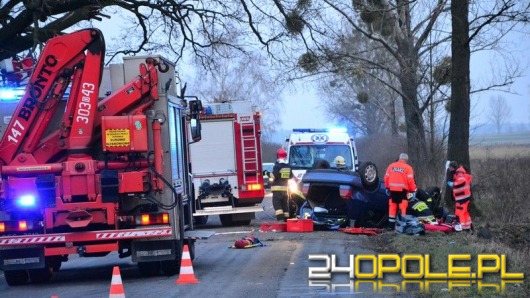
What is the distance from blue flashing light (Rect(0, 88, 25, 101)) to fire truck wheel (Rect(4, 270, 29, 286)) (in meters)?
2.66

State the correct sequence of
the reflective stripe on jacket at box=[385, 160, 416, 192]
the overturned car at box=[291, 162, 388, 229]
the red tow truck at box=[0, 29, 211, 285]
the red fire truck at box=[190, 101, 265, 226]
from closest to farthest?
the red tow truck at box=[0, 29, 211, 285], the reflective stripe on jacket at box=[385, 160, 416, 192], the overturned car at box=[291, 162, 388, 229], the red fire truck at box=[190, 101, 265, 226]

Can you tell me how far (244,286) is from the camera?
12711 mm

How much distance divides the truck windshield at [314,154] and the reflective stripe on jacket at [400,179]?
5.48 metres

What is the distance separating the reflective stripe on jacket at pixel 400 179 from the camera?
20.1 m

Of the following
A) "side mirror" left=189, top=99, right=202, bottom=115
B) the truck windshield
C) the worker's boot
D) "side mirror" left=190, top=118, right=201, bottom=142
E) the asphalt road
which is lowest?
the asphalt road

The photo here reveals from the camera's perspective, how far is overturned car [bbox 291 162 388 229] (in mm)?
21312

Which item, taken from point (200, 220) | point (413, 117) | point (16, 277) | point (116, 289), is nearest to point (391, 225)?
point (200, 220)

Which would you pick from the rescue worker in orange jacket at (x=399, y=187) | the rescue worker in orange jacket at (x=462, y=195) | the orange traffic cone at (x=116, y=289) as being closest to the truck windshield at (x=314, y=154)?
the rescue worker in orange jacket at (x=462, y=195)

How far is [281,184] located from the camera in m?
25.1

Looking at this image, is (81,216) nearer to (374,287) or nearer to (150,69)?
(150,69)

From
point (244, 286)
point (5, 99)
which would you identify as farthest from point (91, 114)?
point (244, 286)

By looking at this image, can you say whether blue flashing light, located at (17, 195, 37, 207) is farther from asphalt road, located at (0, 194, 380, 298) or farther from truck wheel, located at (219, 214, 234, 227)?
truck wheel, located at (219, 214, 234, 227)

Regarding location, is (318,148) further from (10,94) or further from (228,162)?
(10,94)

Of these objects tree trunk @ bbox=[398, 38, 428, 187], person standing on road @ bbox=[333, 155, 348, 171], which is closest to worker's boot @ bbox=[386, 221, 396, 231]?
person standing on road @ bbox=[333, 155, 348, 171]
